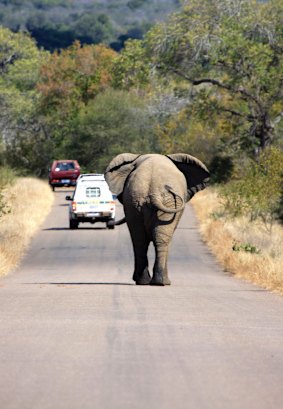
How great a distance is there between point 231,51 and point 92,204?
16384 mm

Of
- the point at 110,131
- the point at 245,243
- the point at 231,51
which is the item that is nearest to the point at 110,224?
the point at 245,243

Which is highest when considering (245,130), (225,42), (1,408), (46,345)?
(1,408)

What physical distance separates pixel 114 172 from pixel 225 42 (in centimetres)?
3291

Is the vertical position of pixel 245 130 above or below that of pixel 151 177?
below

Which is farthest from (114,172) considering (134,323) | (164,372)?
(164,372)

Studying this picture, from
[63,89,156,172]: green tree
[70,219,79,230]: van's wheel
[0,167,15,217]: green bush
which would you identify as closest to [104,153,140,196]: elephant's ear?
[0,167,15,217]: green bush

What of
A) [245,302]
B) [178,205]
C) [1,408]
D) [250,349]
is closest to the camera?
[1,408]

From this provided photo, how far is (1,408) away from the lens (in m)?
7.15

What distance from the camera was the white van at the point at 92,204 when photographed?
39.0 m

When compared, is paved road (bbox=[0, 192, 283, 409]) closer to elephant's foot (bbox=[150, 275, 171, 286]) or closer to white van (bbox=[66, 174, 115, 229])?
elephant's foot (bbox=[150, 275, 171, 286])

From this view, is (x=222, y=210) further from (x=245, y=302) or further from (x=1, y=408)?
(x=1, y=408)

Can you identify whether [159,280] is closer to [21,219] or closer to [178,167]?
[178,167]

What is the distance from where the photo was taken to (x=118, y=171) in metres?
20.4

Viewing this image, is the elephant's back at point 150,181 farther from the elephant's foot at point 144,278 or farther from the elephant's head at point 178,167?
the elephant's foot at point 144,278
